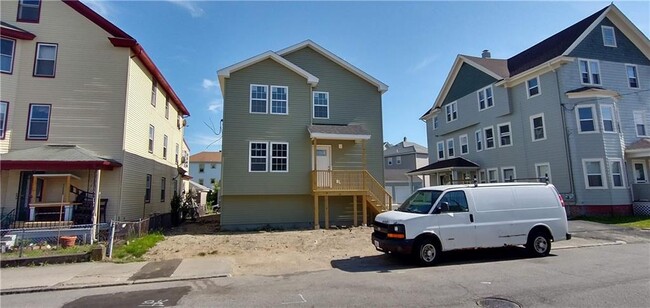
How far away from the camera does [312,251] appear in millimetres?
11172

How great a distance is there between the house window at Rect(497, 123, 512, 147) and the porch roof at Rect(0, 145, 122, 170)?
2461 centimetres

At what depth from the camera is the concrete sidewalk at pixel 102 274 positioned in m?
7.28

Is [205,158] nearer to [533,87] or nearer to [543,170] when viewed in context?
[533,87]

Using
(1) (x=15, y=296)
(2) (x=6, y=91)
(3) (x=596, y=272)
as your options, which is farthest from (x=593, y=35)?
(2) (x=6, y=91)

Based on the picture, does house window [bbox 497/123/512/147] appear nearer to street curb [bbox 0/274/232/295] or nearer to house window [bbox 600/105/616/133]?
house window [bbox 600/105/616/133]

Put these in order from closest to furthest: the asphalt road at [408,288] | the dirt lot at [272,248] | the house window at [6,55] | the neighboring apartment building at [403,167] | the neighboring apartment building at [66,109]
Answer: the asphalt road at [408,288], the dirt lot at [272,248], the neighboring apartment building at [66,109], the house window at [6,55], the neighboring apartment building at [403,167]

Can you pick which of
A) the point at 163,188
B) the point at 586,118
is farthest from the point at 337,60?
the point at 586,118

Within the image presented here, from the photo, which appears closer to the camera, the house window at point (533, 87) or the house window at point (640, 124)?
the house window at point (640, 124)

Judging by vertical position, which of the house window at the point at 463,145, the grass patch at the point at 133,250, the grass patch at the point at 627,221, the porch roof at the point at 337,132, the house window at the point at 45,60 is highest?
the house window at the point at 45,60

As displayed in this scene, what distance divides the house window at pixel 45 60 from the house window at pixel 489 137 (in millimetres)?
27320

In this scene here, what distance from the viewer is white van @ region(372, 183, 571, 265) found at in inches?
338

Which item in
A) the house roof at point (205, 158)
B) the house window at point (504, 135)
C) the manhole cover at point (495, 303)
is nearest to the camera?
the manhole cover at point (495, 303)

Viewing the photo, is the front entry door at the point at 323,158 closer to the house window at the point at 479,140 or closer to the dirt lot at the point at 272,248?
the dirt lot at the point at 272,248

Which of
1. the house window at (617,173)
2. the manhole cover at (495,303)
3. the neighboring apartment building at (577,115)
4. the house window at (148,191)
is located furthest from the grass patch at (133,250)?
the house window at (617,173)
